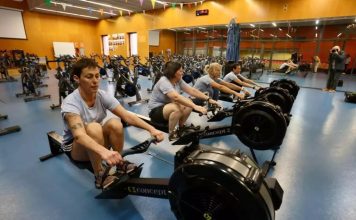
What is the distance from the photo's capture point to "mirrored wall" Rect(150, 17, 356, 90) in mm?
9770

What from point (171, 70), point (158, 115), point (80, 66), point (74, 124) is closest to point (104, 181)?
point (74, 124)

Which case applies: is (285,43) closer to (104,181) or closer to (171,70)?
(171,70)

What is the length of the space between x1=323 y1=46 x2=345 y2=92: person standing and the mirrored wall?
2.07 meters

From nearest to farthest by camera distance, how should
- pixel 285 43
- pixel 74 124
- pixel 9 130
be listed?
1. pixel 74 124
2. pixel 9 130
3. pixel 285 43

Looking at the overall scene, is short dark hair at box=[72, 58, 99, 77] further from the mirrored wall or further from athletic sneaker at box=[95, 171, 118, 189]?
the mirrored wall

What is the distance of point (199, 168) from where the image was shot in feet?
3.35

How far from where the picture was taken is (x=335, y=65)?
640cm

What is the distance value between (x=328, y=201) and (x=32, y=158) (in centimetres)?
318

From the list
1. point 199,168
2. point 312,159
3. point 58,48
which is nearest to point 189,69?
point 312,159

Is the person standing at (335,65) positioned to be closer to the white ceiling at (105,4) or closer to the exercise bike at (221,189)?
the white ceiling at (105,4)

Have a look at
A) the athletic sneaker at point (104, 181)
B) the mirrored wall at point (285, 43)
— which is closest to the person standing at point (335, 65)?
the mirrored wall at point (285, 43)

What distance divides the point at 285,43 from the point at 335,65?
4.84m

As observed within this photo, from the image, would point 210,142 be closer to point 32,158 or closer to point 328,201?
point 328,201

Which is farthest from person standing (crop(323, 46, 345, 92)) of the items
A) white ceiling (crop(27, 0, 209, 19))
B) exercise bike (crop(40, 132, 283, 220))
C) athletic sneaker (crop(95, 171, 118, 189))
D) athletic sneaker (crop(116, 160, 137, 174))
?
athletic sneaker (crop(95, 171, 118, 189))
